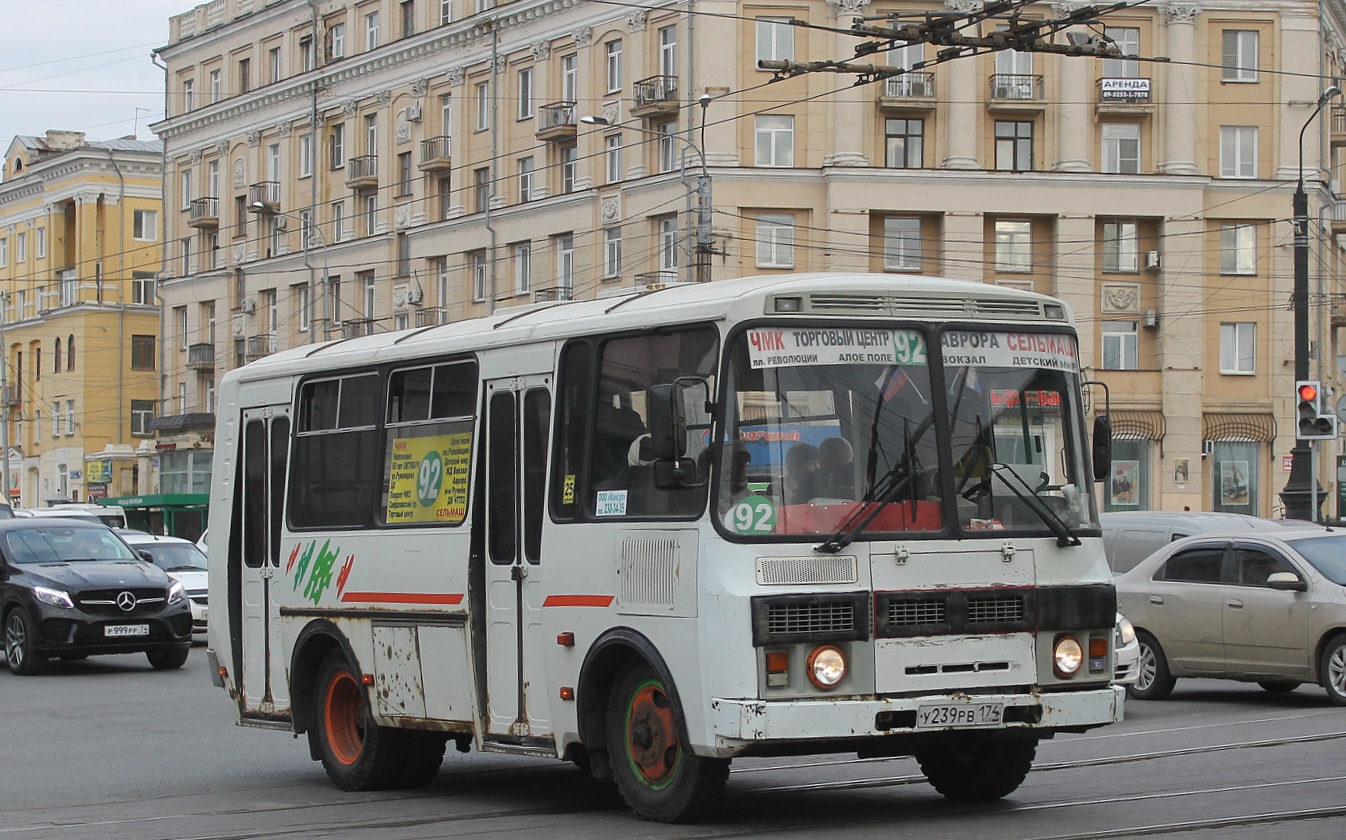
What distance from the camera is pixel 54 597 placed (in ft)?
75.6

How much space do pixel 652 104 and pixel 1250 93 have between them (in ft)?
54.0

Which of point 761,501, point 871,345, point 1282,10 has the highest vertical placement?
point 1282,10

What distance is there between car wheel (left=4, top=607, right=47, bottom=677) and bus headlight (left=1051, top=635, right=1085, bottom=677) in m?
16.1

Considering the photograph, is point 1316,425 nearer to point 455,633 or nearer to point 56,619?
point 56,619

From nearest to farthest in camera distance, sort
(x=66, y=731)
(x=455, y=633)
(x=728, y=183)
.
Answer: (x=455, y=633)
(x=66, y=731)
(x=728, y=183)

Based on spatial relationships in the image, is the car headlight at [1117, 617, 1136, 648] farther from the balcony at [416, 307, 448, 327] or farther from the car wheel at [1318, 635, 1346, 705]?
the balcony at [416, 307, 448, 327]

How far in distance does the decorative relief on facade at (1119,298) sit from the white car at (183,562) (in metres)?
31.5

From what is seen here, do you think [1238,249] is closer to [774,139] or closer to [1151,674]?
[774,139]

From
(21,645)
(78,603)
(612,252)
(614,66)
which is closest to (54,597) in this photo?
(78,603)

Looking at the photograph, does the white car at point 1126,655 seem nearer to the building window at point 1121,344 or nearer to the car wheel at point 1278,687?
the car wheel at point 1278,687

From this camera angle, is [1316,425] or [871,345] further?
[1316,425]

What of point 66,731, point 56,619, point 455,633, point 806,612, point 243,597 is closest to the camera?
point 806,612

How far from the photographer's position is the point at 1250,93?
5528 cm

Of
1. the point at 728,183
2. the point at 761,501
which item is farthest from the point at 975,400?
the point at 728,183
